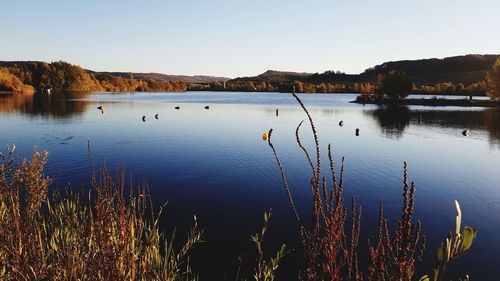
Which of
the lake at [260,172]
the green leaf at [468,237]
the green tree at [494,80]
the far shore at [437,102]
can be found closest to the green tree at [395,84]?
the far shore at [437,102]

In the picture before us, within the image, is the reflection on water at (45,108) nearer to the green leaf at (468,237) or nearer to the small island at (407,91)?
the green leaf at (468,237)

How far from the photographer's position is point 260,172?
27.2m

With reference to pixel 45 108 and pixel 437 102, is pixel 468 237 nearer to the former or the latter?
pixel 45 108

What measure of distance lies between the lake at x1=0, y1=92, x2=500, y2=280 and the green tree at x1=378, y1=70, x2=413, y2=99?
5075 cm

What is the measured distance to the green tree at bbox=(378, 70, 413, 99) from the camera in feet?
332

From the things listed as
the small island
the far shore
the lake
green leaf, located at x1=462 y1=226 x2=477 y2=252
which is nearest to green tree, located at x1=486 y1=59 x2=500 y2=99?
the small island

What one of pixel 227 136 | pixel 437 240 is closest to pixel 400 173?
pixel 437 240

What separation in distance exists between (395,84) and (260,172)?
90433mm

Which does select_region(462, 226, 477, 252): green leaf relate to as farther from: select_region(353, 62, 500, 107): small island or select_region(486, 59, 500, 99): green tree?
select_region(486, 59, 500, 99): green tree

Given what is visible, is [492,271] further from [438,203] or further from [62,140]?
[62,140]

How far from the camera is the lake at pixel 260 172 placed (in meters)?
15.9

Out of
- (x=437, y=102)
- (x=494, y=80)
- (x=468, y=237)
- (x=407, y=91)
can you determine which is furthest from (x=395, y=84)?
(x=468, y=237)

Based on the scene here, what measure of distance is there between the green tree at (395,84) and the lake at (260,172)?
50750 mm

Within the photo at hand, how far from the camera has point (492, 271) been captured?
43.5ft
